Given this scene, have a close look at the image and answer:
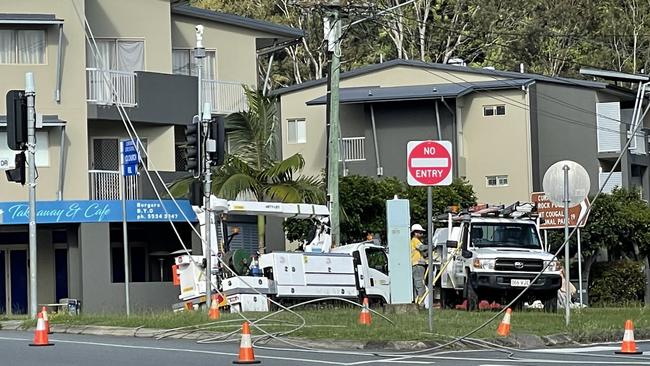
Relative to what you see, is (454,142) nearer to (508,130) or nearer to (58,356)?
(508,130)

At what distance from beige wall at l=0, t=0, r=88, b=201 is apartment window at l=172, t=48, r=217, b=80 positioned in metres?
4.58

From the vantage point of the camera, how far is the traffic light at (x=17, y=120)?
2547 cm

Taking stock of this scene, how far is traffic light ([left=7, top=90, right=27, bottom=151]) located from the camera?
25469 mm

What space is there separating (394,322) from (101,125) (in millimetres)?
18685

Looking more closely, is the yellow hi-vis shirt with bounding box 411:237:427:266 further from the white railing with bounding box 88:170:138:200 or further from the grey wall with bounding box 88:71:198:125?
the grey wall with bounding box 88:71:198:125

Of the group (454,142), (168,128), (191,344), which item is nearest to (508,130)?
(454,142)

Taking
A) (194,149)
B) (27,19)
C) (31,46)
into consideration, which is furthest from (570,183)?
(31,46)

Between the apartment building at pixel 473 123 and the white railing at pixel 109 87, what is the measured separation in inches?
510

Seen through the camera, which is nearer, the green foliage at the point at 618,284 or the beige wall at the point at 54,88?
the beige wall at the point at 54,88

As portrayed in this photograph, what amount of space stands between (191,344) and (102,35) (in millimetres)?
19664

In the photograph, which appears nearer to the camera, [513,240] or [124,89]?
[513,240]

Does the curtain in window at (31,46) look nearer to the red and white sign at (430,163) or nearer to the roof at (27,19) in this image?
the roof at (27,19)

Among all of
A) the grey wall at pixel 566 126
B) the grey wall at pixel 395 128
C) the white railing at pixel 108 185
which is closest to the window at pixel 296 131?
the grey wall at pixel 395 128

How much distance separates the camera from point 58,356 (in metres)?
17.7
